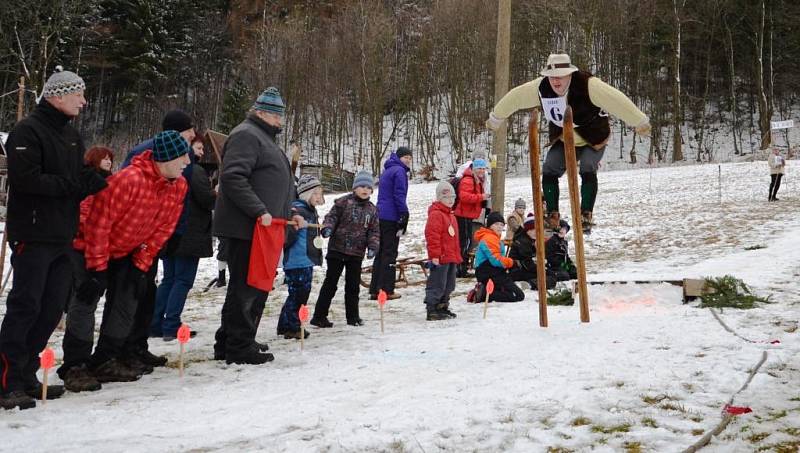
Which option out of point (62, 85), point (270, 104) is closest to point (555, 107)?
point (270, 104)

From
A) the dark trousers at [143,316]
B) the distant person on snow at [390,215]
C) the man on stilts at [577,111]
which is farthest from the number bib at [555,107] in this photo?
the dark trousers at [143,316]

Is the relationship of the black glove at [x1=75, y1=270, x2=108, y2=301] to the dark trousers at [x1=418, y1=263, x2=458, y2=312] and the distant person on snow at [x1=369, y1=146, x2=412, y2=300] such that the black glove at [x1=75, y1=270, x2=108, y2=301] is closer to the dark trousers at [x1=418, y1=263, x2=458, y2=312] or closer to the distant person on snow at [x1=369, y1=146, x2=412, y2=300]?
the dark trousers at [x1=418, y1=263, x2=458, y2=312]

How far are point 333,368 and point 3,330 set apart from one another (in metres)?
1.88

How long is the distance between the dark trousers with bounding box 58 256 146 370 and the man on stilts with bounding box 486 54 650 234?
326 centimetres

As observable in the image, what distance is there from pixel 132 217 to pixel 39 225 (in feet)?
1.96

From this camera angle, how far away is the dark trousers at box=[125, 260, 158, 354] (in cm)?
414

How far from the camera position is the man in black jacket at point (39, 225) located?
10.6ft

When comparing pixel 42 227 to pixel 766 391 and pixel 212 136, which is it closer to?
pixel 212 136

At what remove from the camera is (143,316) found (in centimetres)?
425

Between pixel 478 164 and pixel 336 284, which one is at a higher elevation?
pixel 478 164

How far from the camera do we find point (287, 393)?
342 centimetres

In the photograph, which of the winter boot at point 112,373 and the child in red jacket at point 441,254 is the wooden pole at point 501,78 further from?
the winter boot at point 112,373

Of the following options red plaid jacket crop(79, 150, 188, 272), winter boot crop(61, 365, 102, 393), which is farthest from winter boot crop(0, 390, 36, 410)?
red plaid jacket crop(79, 150, 188, 272)

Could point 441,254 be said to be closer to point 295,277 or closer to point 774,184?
point 295,277
